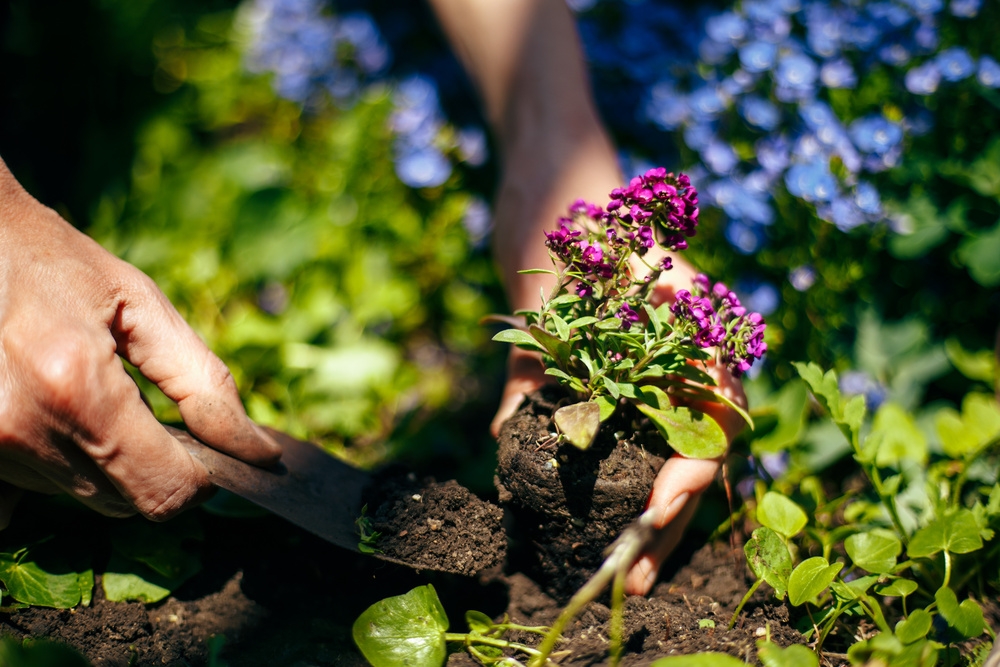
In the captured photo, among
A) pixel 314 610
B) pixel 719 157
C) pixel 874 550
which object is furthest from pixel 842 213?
pixel 314 610

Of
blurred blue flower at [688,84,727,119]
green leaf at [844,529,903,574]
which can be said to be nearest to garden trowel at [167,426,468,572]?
green leaf at [844,529,903,574]

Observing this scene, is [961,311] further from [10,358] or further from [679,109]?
[10,358]

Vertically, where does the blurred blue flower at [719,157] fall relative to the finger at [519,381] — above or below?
above

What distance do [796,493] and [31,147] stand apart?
2972 mm

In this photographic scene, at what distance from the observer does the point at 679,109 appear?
1986 mm

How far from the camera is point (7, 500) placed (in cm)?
116

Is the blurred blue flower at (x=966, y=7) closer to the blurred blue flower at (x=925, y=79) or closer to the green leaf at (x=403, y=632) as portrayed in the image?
the blurred blue flower at (x=925, y=79)

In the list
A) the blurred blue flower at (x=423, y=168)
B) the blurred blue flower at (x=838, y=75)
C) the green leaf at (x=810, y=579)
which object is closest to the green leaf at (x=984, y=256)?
the blurred blue flower at (x=838, y=75)

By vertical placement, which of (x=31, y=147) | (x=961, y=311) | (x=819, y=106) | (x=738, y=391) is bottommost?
(x=961, y=311)

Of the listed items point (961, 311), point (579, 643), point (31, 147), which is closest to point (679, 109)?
point (961, 311)

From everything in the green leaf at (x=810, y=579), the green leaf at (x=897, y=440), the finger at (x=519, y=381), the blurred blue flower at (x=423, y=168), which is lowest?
the green leaf at (x=897, y=440)

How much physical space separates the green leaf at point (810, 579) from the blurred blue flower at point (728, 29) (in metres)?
1.54

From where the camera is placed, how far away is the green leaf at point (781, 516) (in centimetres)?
120

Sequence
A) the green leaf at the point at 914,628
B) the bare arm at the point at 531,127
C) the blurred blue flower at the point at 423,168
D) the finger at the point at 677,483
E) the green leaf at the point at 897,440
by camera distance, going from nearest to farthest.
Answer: the green leaf at the point at 914,628 → the finger at the point at 677,483 → the green leaf at the point at 897,440 → the bare arm at the point at 531,127 → the blurred blue flower at the point at 423,168
